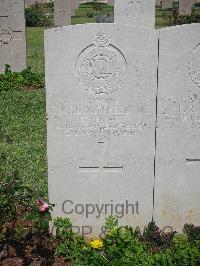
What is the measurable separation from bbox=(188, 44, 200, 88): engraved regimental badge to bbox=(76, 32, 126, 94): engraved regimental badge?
59 cm

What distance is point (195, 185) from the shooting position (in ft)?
13.5

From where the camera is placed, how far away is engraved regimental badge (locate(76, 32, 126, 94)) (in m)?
3.60

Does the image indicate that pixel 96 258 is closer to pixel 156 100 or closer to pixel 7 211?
pixel 7 211

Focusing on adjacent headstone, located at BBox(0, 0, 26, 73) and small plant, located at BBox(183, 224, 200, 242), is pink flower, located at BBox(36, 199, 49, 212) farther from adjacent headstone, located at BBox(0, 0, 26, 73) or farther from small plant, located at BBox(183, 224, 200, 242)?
adjacent headstone, located at BBox(0, 0, 26, 73)

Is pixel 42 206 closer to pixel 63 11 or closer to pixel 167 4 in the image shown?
pixel 63 11

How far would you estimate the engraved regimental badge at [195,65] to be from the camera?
3678 mm

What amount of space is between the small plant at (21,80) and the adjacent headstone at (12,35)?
0.57 m

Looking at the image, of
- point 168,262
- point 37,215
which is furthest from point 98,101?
point 168,262

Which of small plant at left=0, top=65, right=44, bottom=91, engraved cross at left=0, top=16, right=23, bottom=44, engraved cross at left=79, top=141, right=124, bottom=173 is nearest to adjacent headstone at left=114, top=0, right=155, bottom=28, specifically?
small plant at left=0, top=65, right=44, bottom=91

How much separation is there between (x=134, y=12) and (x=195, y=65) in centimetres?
548

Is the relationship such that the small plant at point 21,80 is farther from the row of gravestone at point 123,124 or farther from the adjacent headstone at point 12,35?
the row of gravestone at point 123,124

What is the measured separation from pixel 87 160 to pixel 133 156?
43 cm

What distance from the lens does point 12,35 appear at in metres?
10.7

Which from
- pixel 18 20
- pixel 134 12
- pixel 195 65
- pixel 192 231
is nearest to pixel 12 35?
pixel 18 20
